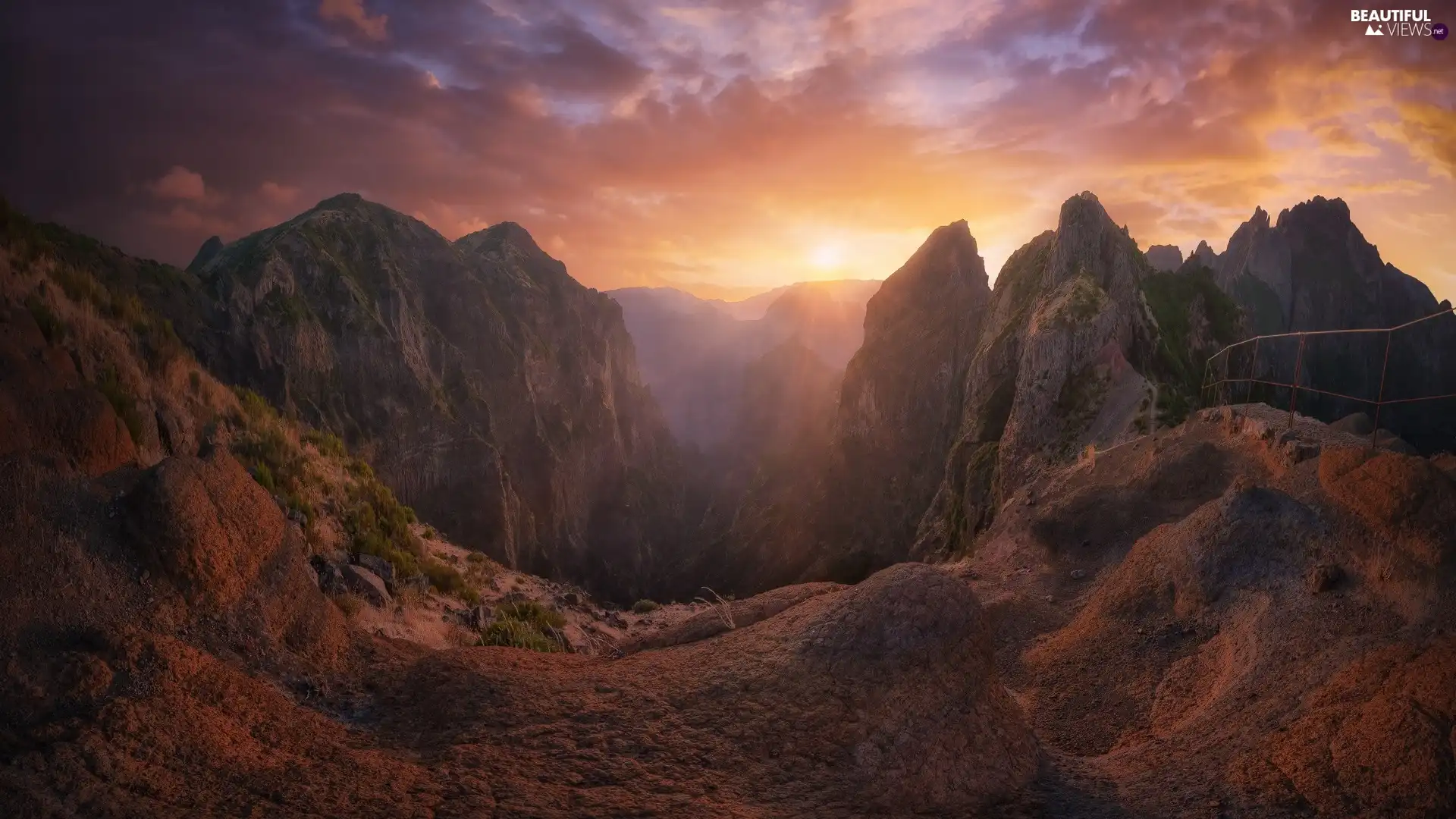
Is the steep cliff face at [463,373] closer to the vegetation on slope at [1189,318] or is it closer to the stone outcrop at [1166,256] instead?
the vegetation on slope at [1189,318]

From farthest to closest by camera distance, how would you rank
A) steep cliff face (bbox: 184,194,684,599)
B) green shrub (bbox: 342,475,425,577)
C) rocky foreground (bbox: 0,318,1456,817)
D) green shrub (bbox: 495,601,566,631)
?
steep cliff face (bbox: 184,194,684,599) < green shrub (bbox: 495,601,566,631) < green shrub (bbox: 342,475,425,577) < rocky foreground (bbox: 0,318,1456,817)

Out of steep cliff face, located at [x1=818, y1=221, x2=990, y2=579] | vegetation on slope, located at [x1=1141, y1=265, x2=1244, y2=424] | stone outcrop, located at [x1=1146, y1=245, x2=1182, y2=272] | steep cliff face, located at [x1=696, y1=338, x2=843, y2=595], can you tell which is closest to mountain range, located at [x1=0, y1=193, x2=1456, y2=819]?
vegetation on slope, located at [x1=1141, y1=265, x2=1244, y2=424]

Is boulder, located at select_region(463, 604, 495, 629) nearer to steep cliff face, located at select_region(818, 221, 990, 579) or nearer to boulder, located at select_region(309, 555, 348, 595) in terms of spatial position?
boulder, located at select_region(309, 555, 348, 595)

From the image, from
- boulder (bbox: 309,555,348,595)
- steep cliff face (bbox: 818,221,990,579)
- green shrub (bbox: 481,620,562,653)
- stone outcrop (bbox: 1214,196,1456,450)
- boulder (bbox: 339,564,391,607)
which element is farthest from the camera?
stone outcrop (bbox: 1214,196,1456,450)

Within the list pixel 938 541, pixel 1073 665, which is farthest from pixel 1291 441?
pixel 938 541

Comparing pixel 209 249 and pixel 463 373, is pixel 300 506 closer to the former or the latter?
pixel 463 373

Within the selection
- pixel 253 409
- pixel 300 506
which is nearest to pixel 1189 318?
pixel 253 409

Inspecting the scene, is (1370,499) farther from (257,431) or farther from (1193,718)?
(257,431)
